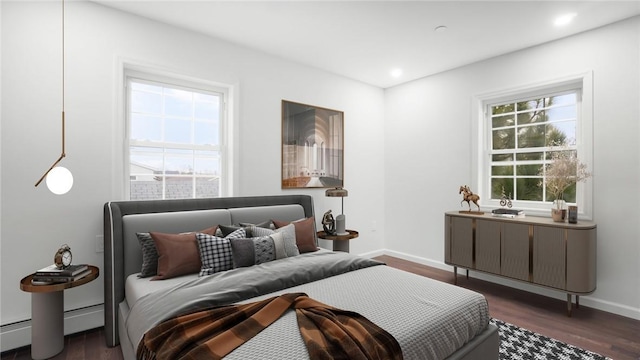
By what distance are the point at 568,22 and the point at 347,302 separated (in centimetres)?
332

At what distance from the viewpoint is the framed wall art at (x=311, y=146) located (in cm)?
388

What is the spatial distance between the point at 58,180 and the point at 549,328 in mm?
→ 4079

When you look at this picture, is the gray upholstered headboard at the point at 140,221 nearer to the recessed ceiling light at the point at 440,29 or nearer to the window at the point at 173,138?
the window at the point at 173,138

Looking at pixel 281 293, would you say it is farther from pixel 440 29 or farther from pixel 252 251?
pixel 440 29

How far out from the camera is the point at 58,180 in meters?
2.20

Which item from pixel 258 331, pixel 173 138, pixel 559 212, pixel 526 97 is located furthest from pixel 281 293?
pixel 526 97

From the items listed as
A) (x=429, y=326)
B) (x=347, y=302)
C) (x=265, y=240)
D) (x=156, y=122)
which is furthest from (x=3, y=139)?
(x=429, y=326)

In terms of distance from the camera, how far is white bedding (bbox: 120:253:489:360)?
1.36m

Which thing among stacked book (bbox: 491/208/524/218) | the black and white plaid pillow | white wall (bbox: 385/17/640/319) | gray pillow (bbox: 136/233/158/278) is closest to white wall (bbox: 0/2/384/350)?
gray pillow (bbox: 136/233/158/278)

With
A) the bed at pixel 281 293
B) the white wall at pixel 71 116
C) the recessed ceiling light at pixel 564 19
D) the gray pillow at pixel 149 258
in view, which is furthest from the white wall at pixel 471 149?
the gray pillow at pixel 149 258

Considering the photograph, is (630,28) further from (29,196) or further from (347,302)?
(29,196)

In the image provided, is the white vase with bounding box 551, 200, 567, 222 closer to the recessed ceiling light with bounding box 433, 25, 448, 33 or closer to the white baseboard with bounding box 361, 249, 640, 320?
the white baseboard with bounding box 361, 249, 640, 320

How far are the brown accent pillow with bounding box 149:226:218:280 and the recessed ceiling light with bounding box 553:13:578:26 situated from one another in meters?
3.80

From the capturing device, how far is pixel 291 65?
12.8 feet
